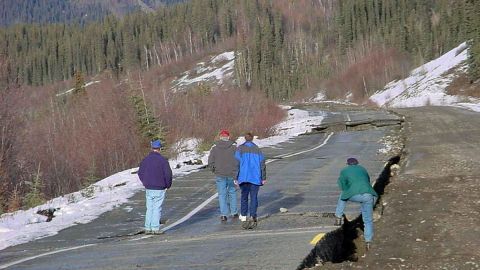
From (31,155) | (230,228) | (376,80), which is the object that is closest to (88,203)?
(230,228)

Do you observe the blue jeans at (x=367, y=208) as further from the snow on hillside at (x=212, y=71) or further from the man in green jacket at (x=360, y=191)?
the snow on hillside at (x=212, y=71)

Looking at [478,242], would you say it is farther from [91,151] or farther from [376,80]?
[376,80]

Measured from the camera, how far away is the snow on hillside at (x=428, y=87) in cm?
5866

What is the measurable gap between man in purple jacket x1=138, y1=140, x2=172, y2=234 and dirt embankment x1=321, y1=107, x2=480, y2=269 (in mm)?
3524

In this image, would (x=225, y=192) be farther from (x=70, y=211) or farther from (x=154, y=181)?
(x=70, y=211)

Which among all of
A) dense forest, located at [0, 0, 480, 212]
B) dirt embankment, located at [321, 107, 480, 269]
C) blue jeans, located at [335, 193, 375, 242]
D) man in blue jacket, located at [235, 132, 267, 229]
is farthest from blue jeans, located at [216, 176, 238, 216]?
dense forest, located at [0, 0, 480, 212]

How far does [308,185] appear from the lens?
15.1m

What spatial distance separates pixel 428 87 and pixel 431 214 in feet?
186

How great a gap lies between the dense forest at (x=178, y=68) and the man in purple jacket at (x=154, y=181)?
7.60 metres

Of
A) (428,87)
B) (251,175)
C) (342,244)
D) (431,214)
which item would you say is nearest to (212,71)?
(428,87)

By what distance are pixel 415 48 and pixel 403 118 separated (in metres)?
72.7

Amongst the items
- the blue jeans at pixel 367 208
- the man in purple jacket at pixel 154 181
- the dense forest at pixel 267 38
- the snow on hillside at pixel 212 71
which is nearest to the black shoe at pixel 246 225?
the man in purple jacket at pixel 154 181

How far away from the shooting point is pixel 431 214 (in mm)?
10805

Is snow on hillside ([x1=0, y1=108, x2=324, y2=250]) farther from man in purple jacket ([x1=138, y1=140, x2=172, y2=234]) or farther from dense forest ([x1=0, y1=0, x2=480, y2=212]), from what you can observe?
dense forest ([x1=0, y1=0, x2=480, y2=212])
